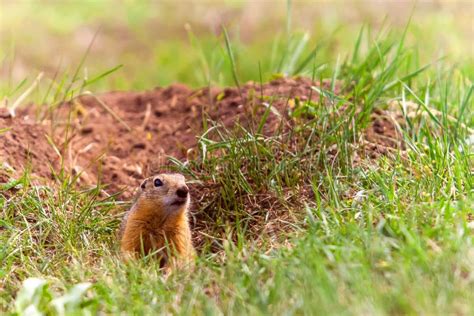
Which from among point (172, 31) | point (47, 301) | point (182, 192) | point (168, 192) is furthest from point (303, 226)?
point (172, 31)

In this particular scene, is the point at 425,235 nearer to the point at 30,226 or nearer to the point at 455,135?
the point at 455,135

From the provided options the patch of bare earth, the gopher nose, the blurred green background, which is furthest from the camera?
the blurred green background

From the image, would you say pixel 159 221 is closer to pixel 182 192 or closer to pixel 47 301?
pixel 182 192

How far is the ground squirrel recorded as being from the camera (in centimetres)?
477

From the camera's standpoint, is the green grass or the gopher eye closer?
the green grass

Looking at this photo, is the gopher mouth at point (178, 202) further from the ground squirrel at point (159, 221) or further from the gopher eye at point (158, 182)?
the gopher eye at point (158, 182)

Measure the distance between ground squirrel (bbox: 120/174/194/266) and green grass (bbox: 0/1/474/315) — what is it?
6.8 inches

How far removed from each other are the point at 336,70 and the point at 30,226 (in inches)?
90.8

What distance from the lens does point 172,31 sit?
11289mm

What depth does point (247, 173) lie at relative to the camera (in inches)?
202

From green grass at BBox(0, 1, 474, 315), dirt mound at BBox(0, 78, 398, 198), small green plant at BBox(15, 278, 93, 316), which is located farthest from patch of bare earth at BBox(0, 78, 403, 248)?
small green plant at BBox(15, 278, 93, 316)

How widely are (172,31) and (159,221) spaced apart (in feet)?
22.0

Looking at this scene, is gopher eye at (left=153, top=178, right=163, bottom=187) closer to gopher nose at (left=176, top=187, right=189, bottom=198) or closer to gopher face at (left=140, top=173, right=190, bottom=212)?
gopher face at (left=140, top=173, right=190, bottom=212)

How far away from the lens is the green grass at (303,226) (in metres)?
3.49
